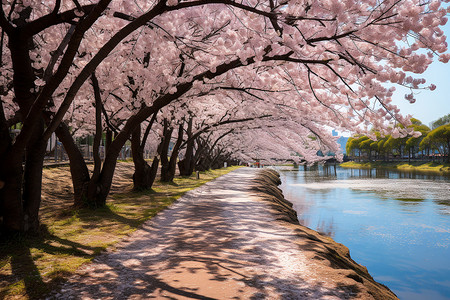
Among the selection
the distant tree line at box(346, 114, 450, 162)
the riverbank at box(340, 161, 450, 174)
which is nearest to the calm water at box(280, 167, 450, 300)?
the distant tree line at box(346, 114, 450, 162)

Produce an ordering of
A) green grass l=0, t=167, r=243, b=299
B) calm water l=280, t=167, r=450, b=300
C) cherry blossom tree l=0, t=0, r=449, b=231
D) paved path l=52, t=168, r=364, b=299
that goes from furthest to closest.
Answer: calm water l=280, t=167, r=450, b=300
cherry blossom tree l=0, t=0, r=449, b=231
green grass l=0, t=167, r=243, b=299
paved path l=52, t=168, r=364, b=299

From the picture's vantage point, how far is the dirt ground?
4.35 meters

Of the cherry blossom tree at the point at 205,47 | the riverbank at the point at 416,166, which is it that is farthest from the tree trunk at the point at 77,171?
the riverbank at the point at 416,166

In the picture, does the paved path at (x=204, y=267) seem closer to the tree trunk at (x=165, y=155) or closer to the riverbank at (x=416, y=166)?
the tree trunk at (x=165, y=155)

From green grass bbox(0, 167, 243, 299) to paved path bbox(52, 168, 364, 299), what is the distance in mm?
292

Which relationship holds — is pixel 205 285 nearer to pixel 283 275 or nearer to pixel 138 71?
pixel 283 275

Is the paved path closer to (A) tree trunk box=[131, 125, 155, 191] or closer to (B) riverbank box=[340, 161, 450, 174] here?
(A) tree trunk box=[131, 125, 155, 191]

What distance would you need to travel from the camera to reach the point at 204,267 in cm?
531

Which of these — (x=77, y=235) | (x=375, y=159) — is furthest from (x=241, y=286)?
(x=375, y=159)

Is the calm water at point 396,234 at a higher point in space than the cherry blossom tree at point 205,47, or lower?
lower

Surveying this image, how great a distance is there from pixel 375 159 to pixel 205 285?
90.9 metres

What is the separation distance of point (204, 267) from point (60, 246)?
2952 mm

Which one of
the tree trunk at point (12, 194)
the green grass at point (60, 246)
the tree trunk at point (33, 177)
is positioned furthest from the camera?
the tree trunk at point (33, 177)

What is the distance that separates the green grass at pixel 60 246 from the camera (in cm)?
462
